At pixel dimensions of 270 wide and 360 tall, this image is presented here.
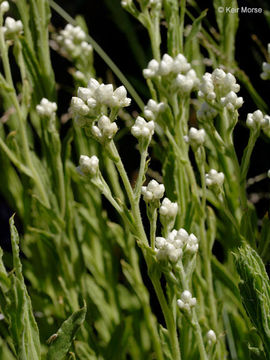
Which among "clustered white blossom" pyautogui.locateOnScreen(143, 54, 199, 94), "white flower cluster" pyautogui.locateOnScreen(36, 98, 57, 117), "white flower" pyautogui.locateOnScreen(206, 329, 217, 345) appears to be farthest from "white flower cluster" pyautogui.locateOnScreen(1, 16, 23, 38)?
"white flower" pyautogui.locateOnScreen(206, 329, 217, 345)

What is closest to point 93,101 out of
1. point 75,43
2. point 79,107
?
point 79,107

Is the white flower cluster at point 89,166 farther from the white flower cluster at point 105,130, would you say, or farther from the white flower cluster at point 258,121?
the white flower cluster at point 258,121

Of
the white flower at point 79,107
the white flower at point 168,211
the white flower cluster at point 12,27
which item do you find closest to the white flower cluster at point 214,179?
the white flower at point 168,211

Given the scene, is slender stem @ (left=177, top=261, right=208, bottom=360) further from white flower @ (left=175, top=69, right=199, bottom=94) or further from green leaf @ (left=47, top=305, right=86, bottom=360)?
white flower @ (left=175, top=69, right=199, bottom=94)

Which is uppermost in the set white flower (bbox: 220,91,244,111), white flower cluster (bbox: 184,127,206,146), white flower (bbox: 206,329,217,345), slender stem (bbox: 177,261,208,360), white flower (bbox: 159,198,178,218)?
white flower (bbox: 220,91,244,111)

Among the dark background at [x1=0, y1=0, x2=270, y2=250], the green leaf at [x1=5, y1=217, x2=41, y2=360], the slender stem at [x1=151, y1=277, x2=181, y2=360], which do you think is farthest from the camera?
the dark background at [x1=0, y1=0, x2=270, y2=250]

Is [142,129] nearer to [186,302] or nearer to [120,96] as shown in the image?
[120,96]
